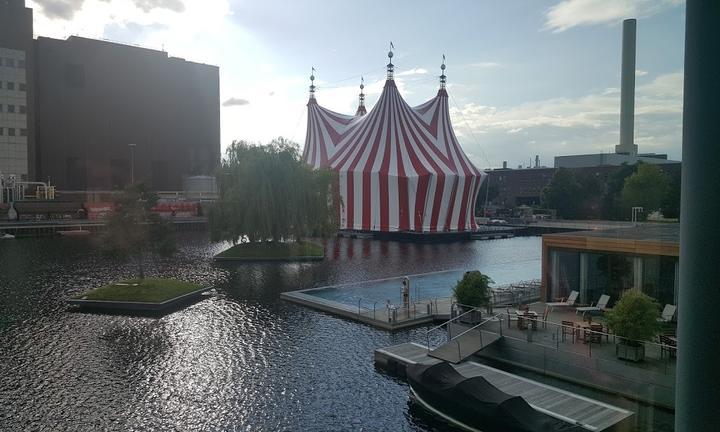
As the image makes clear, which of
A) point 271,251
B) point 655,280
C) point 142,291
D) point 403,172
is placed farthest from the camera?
point 403,172

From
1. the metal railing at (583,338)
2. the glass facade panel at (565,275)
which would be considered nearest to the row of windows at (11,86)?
the glass facade panel at (565,275)

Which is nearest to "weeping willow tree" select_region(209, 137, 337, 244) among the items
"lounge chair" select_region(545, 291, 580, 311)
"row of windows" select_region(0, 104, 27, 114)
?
"lounge chair" select_region(545, 291, 580, 311)

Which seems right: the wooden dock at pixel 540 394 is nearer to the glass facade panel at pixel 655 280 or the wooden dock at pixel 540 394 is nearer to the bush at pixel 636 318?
the bush at pixel 636 318

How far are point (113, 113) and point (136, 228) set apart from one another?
55082 millimetres

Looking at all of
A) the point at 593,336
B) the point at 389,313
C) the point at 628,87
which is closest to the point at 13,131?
the point at 389,313

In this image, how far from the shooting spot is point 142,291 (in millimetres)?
17672

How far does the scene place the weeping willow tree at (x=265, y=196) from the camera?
93.1ft

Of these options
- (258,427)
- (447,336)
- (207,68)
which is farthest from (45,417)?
(207,68)

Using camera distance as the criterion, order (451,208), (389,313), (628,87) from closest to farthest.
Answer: (628,87), (389,313), (451,208)

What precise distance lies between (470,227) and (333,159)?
40.8 ft

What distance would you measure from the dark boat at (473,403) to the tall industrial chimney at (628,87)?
409cm

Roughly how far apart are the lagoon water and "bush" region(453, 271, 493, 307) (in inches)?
60.2

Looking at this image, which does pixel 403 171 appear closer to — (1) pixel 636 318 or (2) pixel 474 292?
(2) pixel 474 292

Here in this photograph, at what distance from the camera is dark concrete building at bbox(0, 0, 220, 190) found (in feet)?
204
